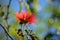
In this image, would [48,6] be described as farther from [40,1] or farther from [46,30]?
[46,30]

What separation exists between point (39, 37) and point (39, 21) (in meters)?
0.13

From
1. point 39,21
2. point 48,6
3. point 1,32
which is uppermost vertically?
point 48,6

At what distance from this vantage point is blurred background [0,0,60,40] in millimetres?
1326

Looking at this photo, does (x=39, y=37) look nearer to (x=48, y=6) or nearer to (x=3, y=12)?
(x=48, y=6)

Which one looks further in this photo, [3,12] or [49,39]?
[3,12]

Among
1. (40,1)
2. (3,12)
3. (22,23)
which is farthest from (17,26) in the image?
(40,1)

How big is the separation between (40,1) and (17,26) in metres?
0.28

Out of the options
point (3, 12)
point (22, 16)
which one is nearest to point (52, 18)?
point (22, 16)

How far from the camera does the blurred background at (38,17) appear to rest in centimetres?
133

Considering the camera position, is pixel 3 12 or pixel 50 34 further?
pixel 3 12

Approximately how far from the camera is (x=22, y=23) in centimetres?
139

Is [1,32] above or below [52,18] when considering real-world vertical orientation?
below

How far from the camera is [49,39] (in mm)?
1323

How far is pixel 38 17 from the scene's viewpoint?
1358mm
